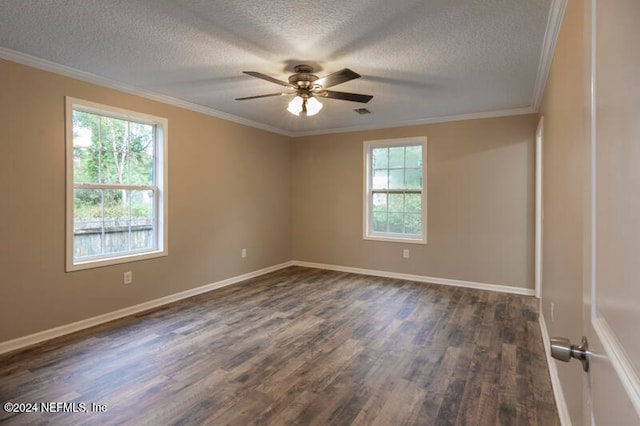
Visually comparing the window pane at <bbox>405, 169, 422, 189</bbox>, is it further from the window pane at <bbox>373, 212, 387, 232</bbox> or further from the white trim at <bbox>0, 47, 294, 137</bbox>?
the white trim at <bbox>0, 47, 294, 137</bbox>

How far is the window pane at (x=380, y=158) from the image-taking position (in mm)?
5625

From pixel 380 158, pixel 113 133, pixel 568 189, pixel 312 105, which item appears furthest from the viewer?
pixel 380 158

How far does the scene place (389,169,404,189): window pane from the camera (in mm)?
5488

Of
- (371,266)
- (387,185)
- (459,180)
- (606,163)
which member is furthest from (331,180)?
(606,163)

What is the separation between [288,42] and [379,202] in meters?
3.48

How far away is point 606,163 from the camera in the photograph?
640 mm

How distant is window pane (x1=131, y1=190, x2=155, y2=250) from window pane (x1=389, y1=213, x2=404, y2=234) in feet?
11.5

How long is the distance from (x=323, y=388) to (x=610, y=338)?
205 centimetres

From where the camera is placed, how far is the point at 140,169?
401 cm

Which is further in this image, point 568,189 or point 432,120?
point 432,120

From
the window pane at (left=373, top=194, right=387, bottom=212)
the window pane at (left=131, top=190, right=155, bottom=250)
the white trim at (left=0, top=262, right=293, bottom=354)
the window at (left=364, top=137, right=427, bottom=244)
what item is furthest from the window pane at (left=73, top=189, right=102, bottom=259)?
the window pane at (left=373, top=194, right=387, bottom=212)

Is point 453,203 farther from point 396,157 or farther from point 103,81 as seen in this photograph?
point 103,81

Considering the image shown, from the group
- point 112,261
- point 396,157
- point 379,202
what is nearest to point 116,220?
point 112,261

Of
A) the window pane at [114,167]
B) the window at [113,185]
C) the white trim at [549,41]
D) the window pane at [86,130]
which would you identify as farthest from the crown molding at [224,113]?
the window pane at [114,167]
